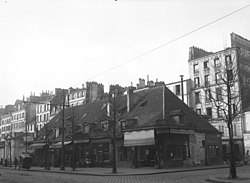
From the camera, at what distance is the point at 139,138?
3656cm

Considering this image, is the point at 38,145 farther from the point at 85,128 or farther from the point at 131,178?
the point at 131,178

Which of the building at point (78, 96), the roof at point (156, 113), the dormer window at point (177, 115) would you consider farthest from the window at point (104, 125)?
the building at point (78, 96)

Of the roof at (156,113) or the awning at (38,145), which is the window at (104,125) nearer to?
the roof at (156,113)

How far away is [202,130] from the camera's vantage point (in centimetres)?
Answer: 3909

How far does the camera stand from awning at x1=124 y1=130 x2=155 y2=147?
35.3 metres

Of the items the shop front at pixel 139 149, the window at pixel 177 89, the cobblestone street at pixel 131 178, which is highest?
the window at pixel 177 89

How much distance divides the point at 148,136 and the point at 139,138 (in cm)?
137

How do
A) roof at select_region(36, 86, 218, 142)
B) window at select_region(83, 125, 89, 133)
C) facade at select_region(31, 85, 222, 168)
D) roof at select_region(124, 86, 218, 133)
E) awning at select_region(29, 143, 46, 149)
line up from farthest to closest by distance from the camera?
awning at select_region(29, 143, 46, 149) < window at select_region(83, 125, 89, 133) < roof at select_region(36, 86, 218, 142) < roof at select_region(124, 86, 218, 133) < facade at select_region(31, 85, 222, 168)

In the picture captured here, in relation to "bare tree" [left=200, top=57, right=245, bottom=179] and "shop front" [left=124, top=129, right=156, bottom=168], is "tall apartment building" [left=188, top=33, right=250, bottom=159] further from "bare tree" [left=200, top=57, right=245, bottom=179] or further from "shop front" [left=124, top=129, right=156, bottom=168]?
"bare tree" [left=200, top=57, right=245, bottom=179]

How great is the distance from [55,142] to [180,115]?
21.9m

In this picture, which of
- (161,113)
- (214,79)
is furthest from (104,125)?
(214,79)

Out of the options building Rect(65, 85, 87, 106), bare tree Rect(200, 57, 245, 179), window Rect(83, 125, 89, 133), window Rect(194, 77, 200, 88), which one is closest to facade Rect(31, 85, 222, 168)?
window Rect(83, 125, 89, 133)

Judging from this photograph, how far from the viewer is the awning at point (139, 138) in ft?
116

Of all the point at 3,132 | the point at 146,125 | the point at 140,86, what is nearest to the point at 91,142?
the point at 146,125
